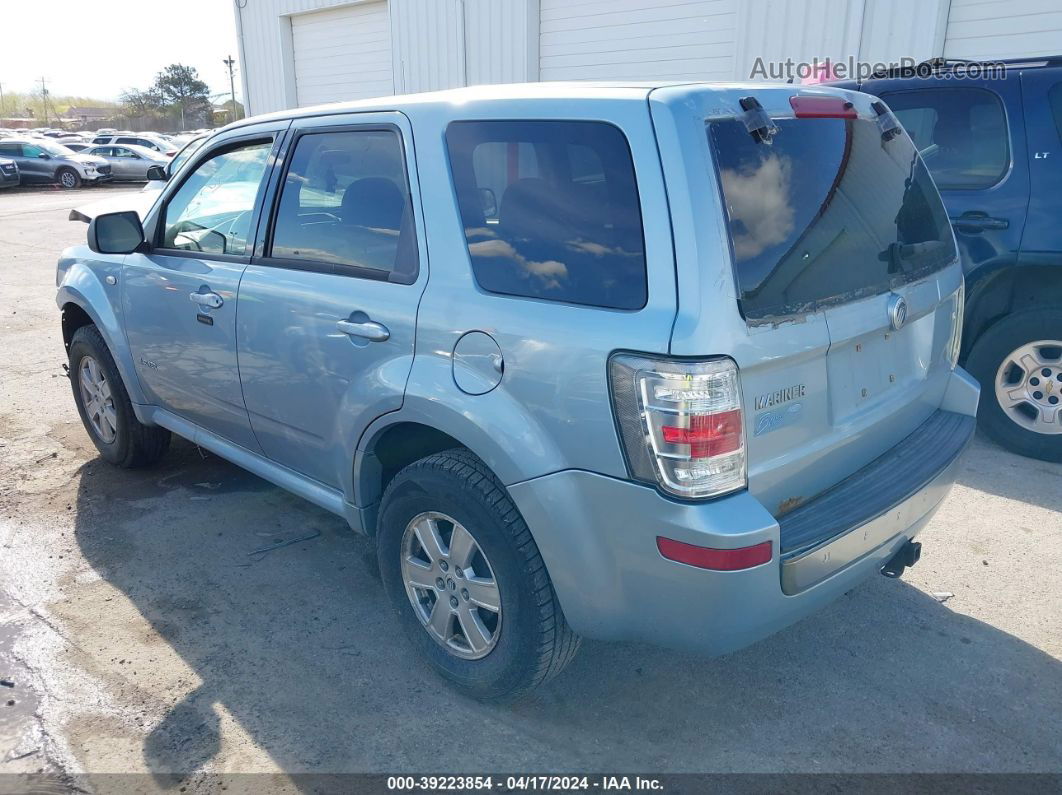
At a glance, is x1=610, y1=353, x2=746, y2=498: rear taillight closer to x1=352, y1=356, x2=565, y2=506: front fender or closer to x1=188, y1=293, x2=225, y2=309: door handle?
x1=352, y1=356, x2=565, y2=506: front fender

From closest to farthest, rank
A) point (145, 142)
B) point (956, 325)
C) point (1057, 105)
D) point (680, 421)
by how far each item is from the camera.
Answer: point (680, 421) < point (956, 325) < point (1057, 105) < point (145, 142)

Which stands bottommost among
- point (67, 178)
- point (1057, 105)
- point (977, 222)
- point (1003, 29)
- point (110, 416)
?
point (110, 416)

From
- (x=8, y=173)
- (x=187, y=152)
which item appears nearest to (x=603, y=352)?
(x=187, y=152)

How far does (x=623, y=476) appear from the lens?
87.1 inches

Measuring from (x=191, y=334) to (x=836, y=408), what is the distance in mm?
2724

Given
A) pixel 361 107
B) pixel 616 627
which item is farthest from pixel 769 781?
pixel 361 107

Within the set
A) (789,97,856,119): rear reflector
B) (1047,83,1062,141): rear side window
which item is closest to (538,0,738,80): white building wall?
(1047,83,1062,141): rear side window

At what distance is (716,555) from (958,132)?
3.82 meters

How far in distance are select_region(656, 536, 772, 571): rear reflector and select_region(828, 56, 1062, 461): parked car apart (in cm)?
336

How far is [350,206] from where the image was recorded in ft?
10.2

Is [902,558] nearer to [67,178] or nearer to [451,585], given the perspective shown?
[451,585]

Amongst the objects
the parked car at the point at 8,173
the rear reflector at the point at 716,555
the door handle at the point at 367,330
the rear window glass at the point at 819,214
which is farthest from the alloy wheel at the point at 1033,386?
the parked car at the point at 8,173

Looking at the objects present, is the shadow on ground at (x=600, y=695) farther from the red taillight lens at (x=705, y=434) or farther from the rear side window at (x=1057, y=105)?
the rear side window at (x=1057, y=105)

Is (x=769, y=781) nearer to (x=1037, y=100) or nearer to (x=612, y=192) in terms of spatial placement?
(x=612, y=192)
